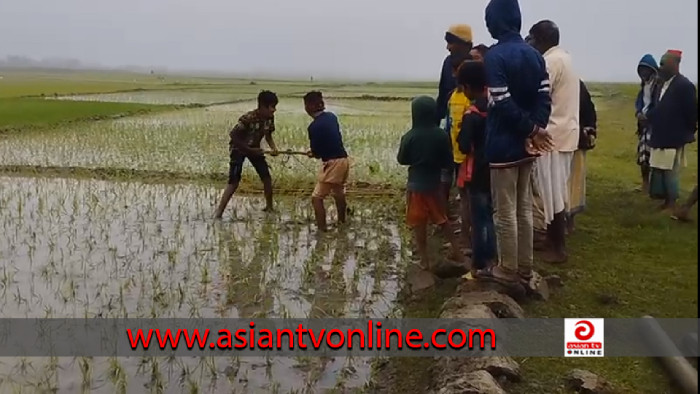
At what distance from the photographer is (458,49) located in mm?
4641

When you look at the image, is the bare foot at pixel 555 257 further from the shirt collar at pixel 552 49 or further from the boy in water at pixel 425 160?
the shirt collar at pixel 552 49

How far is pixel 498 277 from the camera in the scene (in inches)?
154

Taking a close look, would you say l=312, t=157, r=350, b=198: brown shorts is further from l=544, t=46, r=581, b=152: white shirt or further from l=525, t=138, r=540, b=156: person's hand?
l=525, t=138, r=540, b=156: person's hand

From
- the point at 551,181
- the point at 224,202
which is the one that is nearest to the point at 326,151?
the point at 224,202

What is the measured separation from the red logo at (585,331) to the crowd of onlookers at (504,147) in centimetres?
46

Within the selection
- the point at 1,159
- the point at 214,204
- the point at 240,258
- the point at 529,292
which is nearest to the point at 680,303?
the point at 529,292

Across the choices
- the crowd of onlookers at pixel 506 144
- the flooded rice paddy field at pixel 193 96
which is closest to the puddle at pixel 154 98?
the flooded rice paddy field at pixel 193 96

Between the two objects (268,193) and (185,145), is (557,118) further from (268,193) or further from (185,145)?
(185,145)

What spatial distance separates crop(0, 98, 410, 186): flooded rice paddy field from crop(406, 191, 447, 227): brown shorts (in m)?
3.82

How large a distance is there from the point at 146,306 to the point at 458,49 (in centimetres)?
259

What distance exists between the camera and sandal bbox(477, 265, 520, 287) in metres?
3.89

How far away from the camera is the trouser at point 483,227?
4.15 metres

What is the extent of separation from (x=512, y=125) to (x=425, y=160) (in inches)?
32.8

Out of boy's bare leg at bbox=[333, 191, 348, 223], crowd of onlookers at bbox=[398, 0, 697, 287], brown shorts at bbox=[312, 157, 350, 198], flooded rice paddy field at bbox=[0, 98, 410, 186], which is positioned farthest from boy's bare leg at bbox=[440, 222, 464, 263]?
flooded rice paddy field at bbox=[0, 98, 410, 186]
